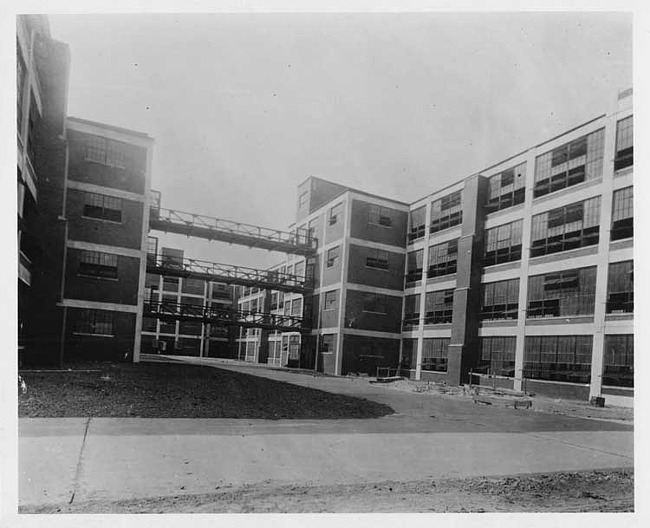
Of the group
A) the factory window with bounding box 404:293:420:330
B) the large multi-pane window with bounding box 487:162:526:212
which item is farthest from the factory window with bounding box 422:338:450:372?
the large multi-pane window with bounding box 487:162:526:212

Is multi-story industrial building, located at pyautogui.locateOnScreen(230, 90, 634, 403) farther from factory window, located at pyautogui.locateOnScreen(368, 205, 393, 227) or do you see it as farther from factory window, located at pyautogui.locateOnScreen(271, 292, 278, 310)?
factory window, located at pyautogui.locateOnScreen(271, 292, 278, 310)

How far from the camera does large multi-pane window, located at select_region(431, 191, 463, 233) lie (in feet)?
94.3

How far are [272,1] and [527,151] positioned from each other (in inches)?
791

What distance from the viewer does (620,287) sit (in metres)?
19.0

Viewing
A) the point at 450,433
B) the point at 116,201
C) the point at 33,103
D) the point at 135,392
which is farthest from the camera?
the point at 116,201

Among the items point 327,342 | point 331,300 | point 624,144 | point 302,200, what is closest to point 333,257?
point 331,300

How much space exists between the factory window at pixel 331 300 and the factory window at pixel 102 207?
1403 centimetres

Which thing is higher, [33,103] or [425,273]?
[33,103]

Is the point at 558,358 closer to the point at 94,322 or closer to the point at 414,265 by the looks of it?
the point at 414,265

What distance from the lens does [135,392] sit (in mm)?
11000

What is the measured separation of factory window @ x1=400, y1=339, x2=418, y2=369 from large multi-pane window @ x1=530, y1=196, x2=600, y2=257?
10344 millimetres

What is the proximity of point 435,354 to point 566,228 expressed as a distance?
1078 cm
